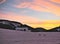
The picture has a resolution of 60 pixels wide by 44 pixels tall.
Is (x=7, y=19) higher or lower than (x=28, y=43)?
higher

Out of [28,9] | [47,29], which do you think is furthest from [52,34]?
[28,9]

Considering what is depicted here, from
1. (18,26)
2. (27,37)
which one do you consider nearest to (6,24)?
(18,26)

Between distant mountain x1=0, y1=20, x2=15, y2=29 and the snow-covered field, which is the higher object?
distant mountain x1=0, y1=20, x2=15, y2=29

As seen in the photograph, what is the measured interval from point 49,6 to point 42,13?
86mm

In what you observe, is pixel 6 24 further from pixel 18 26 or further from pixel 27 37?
pixel 27 37

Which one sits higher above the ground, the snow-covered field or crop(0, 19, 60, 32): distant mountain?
crop(0, 19, 60, 32): distant mountain

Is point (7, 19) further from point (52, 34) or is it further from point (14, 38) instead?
point (52, 34)

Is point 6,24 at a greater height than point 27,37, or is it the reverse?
point 6,24

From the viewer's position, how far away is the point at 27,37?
139 cm

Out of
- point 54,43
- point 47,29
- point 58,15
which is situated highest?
point 58,15

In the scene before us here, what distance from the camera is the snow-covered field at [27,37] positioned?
54.2 inches

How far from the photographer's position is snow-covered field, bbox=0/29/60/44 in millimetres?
1377

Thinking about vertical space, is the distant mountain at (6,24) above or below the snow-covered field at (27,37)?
above

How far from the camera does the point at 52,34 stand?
1394 millimetres
